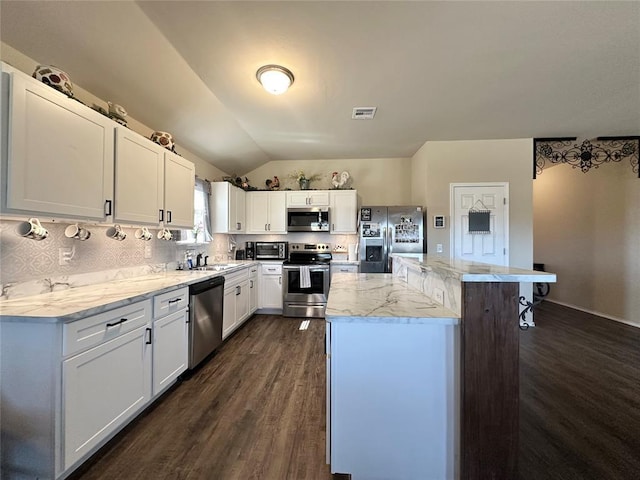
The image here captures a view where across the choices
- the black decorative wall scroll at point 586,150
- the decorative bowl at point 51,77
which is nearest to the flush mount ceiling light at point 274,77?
the decorative bowl at point 51,77

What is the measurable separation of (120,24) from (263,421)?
9.49 feet

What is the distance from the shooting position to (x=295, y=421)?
71.2 inches

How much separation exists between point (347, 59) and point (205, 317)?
2707 mm

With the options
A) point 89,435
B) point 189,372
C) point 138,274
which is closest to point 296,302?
point 189,372

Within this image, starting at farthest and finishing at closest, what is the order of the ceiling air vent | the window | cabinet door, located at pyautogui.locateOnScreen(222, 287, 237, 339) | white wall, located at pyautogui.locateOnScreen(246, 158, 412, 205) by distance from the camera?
white wall, located at pyautogui.locateOnScreen(246, 158, 412, 205) → the window → cabinet door, located at pyautogui.locateOnScreen(222, 287, 237, 339) → the ceiling air vent

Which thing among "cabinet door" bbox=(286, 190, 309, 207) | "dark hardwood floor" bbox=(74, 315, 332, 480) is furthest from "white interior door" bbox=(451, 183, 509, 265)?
"dark hardwood floor" bbox=(74, 315, 332, 480)

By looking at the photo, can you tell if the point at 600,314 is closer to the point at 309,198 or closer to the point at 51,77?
the point at 309,198

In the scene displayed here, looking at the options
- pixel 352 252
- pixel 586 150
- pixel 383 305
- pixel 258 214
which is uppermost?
pixel 586 150

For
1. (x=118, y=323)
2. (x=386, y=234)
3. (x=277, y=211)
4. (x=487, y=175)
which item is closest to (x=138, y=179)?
(x=118, y=323)

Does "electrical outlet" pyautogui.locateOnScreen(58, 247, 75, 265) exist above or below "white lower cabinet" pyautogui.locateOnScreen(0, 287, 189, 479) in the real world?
above

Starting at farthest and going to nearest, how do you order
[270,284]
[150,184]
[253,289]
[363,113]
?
1. [270,284]
2. [253,289]
3. [363,113]
4. [150,184]

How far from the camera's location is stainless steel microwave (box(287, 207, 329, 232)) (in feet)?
14.1

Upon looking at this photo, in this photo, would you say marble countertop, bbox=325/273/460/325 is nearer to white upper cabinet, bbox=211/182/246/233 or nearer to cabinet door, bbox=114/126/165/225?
cabinet door, bbox=114/126/165/225

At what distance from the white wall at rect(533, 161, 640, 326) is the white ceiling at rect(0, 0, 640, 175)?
132 cm
